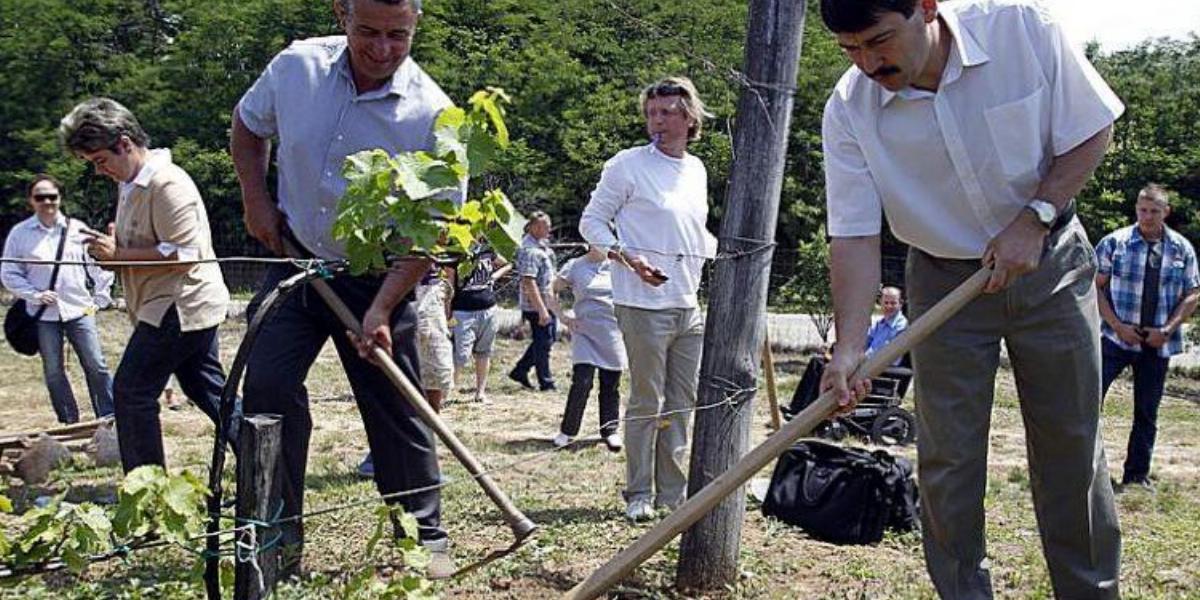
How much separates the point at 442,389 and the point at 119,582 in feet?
10.4

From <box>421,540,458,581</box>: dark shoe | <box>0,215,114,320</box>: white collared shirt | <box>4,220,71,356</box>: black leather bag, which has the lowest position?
<box>421,540,458,581</box>: dark shoe

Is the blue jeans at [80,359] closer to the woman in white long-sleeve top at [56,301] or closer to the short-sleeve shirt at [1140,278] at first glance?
the woman in white long-sleeve top at [56,301]

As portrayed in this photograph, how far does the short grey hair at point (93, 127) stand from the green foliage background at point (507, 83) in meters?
11.0

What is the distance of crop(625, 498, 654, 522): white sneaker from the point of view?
5.66m

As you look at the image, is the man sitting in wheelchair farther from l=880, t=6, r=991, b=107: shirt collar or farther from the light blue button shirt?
l=880, t=6, r=991, b=107: shirt collar

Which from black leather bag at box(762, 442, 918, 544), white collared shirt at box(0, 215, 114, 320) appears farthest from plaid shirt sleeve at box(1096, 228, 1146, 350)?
white collared shirt at box(0, 215, 114, 320)

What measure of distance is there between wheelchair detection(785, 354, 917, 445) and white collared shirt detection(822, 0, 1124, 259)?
14.6ft

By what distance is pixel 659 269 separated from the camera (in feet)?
18.5

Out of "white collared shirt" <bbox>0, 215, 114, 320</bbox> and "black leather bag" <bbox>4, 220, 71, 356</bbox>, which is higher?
"white collared shirt" <bbox>0, 215, 114, 320</bbox>

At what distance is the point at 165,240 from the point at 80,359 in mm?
3184

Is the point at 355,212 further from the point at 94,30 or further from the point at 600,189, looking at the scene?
the point at 94,30

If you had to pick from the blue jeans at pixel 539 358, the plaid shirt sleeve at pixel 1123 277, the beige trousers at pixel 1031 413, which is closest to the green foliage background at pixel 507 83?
the blue jeans at pixel 539 358

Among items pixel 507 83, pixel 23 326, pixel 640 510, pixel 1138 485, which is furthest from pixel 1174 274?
pixel 507 83

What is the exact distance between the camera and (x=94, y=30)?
26.4 m
